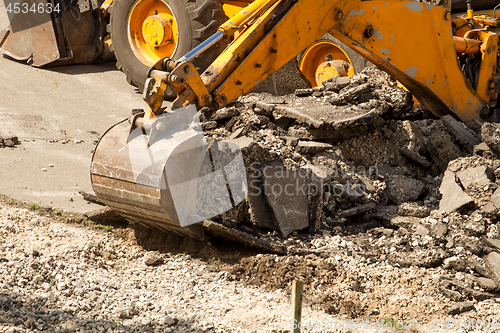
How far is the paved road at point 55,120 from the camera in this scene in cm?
526

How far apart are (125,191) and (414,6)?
3.71 m

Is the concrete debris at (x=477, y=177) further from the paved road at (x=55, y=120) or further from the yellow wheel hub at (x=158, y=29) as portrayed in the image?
the yellow wheel hub at (x=158, y=29)

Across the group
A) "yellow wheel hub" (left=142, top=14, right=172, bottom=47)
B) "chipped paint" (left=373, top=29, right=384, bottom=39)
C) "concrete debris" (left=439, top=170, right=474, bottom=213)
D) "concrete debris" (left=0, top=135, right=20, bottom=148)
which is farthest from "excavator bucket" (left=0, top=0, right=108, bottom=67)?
"concrete debris" (left=439, top=170, right=474, bottom=213)

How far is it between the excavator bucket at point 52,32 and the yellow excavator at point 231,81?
4928 millimetres

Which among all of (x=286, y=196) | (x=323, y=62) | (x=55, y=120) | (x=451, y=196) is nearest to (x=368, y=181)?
(x=451, y=196)

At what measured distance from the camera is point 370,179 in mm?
5129

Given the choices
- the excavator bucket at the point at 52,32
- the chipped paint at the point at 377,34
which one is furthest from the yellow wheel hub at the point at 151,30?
the chipped paint at the point at 377,34

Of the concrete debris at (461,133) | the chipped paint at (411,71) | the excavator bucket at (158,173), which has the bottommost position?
the concrete debris at (461,133)

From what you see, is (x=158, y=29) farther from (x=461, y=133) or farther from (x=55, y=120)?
(x=461, y=133)

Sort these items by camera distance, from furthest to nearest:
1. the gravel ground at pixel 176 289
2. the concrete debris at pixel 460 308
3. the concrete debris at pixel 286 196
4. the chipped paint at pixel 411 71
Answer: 1. the chipped paint at pixel 411 71
2. the concrete debris at pixel 286 196
3. the concrete debris at pixel 460 308
4. the gravel ground at pixel 176 289

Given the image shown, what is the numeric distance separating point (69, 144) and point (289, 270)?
404cm

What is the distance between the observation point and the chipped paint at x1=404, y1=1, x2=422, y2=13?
206 inches

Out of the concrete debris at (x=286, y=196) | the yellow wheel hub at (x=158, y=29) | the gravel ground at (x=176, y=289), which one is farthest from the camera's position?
the yellow wheel hub at (x=158, y=29)

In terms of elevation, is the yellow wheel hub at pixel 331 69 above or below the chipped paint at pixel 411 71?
below
